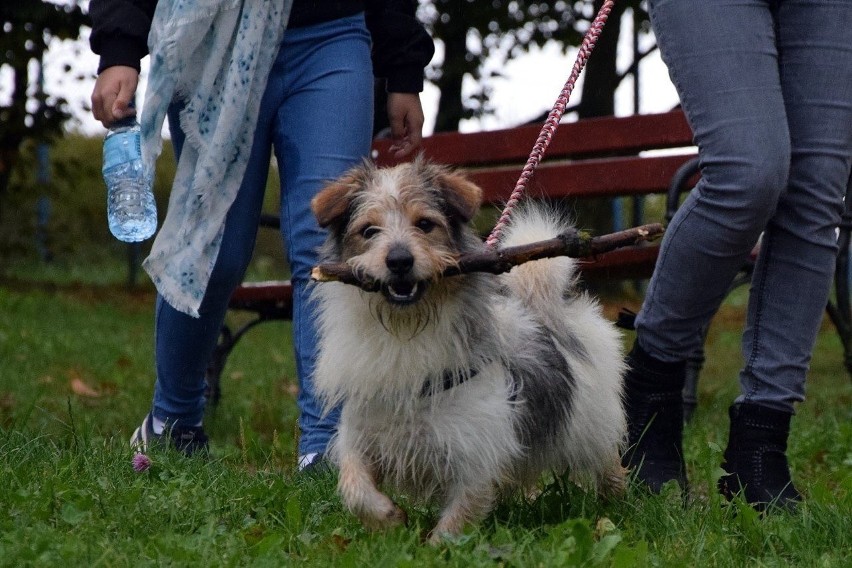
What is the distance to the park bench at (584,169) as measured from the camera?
18.8ft

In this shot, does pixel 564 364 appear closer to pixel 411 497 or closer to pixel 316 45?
pixel 411 497

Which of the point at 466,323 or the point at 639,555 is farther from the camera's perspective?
the point at 466,323

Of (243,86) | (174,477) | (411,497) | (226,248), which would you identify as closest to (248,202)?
(226,248)

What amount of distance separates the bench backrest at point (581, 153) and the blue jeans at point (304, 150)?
5.33 ft

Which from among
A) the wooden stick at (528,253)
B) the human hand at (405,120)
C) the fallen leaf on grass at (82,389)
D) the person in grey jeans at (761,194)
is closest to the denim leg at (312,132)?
the human hand at (405,120)

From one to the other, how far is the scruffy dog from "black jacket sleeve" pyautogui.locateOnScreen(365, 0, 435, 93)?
879 mm

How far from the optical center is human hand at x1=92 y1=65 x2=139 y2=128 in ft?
12.5

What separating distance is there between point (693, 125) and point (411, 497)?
4.43ft

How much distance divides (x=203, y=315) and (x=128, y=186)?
566mm

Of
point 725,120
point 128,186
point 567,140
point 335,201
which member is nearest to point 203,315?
point 128,186

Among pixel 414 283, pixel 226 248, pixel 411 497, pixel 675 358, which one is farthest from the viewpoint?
pixel 226 248

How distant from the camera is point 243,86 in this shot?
3.96 m

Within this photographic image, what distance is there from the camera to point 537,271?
12.1 ft

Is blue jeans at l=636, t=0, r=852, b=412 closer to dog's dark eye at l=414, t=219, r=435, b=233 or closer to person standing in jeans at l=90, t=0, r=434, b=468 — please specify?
dog's dark eye at l=414, t=219, r=435, b=233
